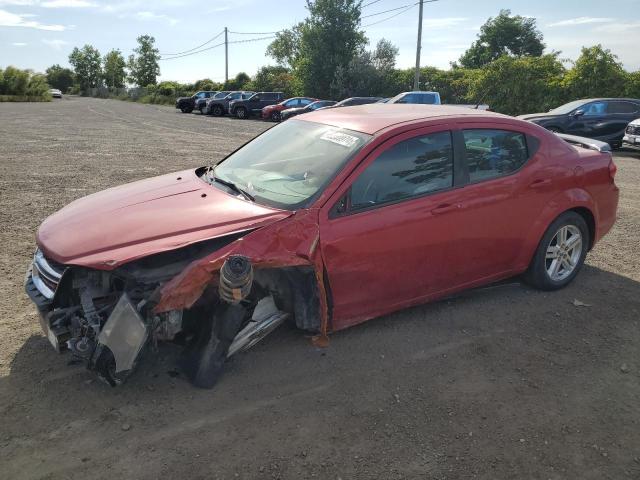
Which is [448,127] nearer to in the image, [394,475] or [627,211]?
[394,475]

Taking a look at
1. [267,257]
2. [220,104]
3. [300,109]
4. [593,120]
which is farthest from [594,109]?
[220,104]

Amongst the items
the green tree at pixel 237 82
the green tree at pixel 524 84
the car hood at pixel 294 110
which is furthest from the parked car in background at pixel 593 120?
the green tree at pixel 237 82

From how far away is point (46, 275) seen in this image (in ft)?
10.7

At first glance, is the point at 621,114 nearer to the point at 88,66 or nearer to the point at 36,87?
the point at 36,87

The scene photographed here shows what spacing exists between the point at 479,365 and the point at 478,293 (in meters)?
1.24

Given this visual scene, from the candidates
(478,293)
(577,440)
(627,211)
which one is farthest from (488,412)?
(627,211)

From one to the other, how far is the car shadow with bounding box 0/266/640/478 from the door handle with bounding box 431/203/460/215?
904 millimetres

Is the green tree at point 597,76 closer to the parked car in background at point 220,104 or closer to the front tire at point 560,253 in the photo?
the parked car in background at point 220,104

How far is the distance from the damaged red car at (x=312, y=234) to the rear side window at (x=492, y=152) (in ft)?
0.04

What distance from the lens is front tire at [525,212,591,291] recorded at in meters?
4.60

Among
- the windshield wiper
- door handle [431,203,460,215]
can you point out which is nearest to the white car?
door handle [431,203,460,215]

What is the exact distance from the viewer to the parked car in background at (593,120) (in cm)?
1548

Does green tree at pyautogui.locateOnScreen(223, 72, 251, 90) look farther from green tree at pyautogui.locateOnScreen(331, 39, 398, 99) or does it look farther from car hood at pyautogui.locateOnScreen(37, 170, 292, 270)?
car hood at pyautogui.locateOnScreen(37, 170, 292, 270)

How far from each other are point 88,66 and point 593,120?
412 ft
